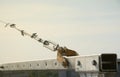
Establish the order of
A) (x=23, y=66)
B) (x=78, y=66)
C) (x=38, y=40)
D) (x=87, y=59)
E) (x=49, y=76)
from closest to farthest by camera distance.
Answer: (x=87, y=59)
(x=78, y=66)
(x=38, y=40)
(x=23, y=66)
(x=49, y=76)

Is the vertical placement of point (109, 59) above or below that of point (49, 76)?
above

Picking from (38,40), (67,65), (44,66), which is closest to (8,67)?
(38,40)

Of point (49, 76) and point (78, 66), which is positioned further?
point (49, 76)

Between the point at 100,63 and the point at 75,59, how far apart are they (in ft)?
11.1

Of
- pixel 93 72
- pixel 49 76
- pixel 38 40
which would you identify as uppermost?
pixel 38 40

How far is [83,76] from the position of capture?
735 inches

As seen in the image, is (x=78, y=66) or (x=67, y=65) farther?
(x=67, y=65)

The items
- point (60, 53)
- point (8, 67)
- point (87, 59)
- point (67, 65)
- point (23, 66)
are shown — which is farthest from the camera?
point (8, 67)

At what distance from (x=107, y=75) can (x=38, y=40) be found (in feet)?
42.7

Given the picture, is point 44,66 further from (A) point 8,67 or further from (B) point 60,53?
(A) point 8,67

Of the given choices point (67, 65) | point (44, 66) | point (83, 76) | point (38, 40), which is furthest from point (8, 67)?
point (83, 76)

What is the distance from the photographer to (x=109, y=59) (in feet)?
54.5

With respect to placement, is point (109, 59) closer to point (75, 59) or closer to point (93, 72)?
point (93, 72)

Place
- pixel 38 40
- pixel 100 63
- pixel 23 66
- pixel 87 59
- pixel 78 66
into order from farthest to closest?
pixel 23 66 < pixel 38 40 < pixel 78 66 < pixel 87 59 < pixel 100 63
